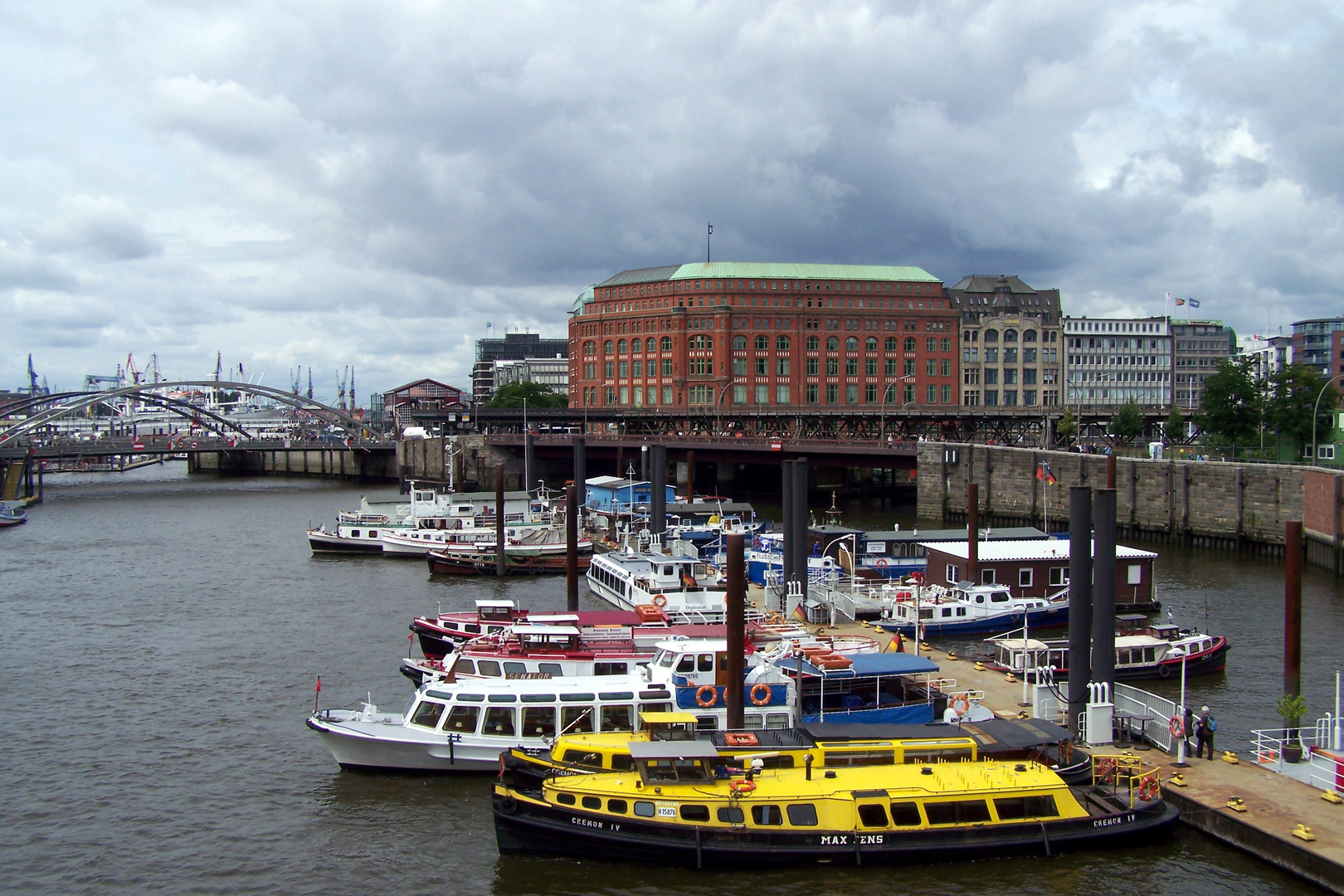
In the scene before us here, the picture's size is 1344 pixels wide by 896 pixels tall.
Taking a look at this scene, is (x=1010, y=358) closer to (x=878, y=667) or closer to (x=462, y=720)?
(x=878, y=667)

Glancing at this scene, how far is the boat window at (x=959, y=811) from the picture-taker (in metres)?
25.1

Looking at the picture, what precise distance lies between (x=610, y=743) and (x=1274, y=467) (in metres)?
64.8

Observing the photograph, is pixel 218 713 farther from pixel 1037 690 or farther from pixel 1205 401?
pixel 1205 401

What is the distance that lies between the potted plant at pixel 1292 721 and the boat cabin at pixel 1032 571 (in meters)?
22.3

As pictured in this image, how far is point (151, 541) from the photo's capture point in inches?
3516

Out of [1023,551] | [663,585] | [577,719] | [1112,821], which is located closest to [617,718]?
[577,719]

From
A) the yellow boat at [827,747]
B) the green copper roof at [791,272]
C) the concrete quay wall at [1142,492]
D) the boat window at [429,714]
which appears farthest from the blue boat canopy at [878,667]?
the green copper roof at [791,272]

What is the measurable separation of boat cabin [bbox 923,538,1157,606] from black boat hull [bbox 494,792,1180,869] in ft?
89.4

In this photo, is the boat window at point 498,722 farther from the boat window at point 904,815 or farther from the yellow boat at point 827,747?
the boat window at point 904,815

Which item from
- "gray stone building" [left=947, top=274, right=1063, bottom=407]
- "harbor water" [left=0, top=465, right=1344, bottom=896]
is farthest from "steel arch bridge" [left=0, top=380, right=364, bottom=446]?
"gray stone building" [left=947, top=274, right=1063, bottom=407]

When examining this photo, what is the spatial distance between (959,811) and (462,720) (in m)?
14.3

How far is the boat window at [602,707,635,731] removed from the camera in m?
30.9

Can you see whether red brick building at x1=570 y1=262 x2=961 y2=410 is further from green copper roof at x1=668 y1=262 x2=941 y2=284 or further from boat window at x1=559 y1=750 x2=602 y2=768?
boat window at x1=559 y1=750 x2=602 y2=768

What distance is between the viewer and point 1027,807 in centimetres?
2539
